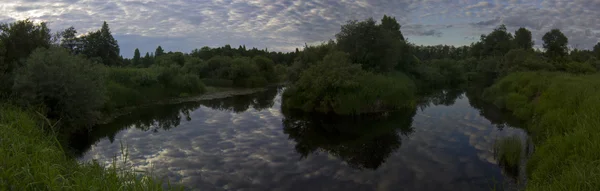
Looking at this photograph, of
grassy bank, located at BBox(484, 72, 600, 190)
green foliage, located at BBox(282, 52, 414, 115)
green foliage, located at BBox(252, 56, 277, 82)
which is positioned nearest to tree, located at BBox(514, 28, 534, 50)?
green foliage, located at BBox(252, 56, 277, 82)

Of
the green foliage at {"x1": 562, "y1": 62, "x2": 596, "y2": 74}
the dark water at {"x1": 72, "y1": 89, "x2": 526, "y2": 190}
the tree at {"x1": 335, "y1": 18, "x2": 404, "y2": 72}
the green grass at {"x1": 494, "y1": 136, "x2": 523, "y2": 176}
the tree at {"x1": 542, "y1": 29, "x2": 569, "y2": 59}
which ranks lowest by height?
the dark water at {"x1": 72, "y1": 89, "x2": 526, "y2": 190}

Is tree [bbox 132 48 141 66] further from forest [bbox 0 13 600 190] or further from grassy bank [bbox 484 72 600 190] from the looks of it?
grassy bank [bbox 484 72 600 190]

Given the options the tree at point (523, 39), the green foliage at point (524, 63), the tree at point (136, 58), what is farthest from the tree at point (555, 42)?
the tree at point (136, 58)

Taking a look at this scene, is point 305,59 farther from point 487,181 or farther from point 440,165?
point 487,181

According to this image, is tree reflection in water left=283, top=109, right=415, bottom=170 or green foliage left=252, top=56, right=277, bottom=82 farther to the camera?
green foliage left=252, top=56, right=277, bottom=82

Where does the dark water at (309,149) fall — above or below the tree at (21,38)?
below

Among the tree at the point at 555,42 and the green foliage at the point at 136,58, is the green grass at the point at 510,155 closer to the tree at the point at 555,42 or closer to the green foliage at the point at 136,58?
the tree at the point at 555,42

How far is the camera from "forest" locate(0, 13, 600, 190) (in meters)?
7.96

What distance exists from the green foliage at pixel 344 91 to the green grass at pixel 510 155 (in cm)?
1370

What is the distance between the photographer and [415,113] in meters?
28.9

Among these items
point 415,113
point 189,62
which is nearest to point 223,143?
point 415,113

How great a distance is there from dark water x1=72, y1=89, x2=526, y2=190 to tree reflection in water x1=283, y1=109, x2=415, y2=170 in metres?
0.05

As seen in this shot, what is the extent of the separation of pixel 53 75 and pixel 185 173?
979 cm

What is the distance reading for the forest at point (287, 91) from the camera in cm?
796
